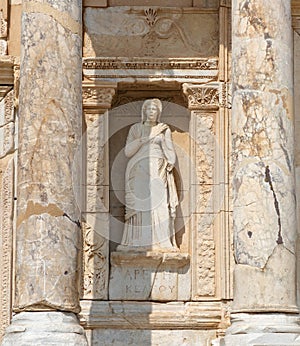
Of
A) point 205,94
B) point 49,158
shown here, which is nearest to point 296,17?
point 205,94

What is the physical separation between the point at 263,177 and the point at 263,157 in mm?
260

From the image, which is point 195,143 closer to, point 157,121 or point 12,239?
point 157,121

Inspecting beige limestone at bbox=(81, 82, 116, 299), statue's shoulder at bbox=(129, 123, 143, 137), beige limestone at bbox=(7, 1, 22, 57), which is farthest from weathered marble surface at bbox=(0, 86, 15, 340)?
statue's shoulder at bbox=(129, 123, 143, 137)

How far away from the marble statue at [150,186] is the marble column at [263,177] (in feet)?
9.25

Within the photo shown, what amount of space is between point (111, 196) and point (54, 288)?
3.62 meters

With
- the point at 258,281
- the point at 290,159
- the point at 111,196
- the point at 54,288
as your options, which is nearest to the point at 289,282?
the point at 258,281

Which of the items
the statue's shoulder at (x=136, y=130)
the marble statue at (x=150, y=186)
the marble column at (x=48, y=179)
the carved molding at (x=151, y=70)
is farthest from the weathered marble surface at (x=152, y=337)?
the carved molding at (x=151, y=70)

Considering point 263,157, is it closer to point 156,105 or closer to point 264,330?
point 264,330

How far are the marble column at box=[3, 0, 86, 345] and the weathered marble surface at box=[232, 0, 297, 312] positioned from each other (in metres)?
2.05

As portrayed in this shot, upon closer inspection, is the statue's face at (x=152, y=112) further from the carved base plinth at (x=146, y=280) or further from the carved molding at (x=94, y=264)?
the carved base plinth at (x=146, y=280)

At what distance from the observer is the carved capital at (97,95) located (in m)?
18.3

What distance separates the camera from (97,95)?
60.1ft

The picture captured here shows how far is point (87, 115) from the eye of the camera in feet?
60.1

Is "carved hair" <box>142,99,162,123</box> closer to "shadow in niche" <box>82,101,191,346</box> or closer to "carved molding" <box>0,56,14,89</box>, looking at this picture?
"shadow in niche" <box>82,101,191,346</box>
